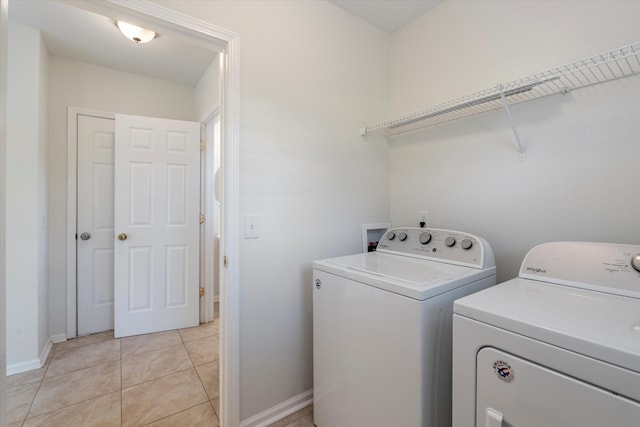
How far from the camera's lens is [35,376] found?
6.43ft

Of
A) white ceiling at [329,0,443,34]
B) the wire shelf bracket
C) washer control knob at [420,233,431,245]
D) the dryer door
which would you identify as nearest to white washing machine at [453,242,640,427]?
the dryer door

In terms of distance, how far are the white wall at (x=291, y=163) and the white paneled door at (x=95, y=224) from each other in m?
2.01

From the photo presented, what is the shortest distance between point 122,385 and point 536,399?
90.8 inches

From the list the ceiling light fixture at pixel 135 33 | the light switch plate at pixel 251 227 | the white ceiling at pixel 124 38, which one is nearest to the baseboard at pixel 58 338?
the light switch plate at pixel 251 227

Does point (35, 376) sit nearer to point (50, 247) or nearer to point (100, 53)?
point (50, 247)

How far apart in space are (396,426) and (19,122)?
3023mm

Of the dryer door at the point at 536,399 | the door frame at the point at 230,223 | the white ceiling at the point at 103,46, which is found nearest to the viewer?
the dryer door at the point at 536,399

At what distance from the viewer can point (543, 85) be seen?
1.34 m

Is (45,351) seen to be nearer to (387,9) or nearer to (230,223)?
(230,223)

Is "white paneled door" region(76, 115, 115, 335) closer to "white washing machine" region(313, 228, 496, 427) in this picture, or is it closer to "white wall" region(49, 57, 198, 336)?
"white wall" region(49, 57, 198, 336)

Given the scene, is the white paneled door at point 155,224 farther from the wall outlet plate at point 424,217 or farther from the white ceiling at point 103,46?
the wall outlet plate at point 424,217

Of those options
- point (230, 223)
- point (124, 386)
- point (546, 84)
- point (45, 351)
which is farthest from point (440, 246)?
point (45, 351)

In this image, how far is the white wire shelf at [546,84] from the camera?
1.12 meters

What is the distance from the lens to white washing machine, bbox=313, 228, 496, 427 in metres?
1.00
